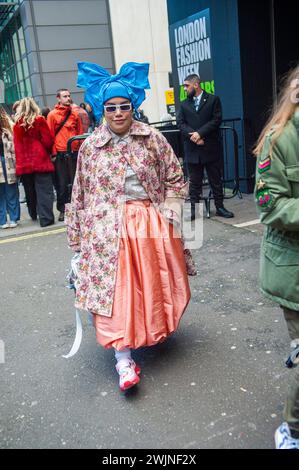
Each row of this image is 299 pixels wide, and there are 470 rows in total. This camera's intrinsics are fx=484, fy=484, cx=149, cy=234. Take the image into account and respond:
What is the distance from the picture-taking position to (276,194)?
2035 millimetres

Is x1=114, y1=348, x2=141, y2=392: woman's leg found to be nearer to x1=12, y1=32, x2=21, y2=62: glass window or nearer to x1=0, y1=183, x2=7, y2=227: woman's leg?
x1=0, y1=183, x2=7, y2=227: woman's leg

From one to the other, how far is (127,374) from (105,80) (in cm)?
190

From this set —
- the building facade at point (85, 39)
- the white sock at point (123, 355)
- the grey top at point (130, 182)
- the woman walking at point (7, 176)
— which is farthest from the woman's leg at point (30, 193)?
the building facade at point (85, 39)

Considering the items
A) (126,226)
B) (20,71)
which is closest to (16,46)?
(20,71)

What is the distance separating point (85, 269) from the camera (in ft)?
10.5

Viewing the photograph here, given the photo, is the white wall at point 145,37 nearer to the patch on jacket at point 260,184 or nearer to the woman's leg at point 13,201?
the woman's leg at point 13,201

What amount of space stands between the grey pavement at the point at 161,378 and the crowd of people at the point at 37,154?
286cm

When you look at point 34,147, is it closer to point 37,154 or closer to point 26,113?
point 37,154

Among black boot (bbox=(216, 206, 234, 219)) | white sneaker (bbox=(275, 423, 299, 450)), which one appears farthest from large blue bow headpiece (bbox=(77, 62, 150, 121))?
black boot (bbox=(216, 206, 234, 219))

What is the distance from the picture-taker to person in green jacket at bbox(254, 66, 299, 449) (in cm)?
203

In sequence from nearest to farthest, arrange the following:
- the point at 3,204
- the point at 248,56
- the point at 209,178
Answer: the point at 209,178
the point at 248,56
the point at 3,204

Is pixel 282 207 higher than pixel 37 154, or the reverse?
pixel 37 154

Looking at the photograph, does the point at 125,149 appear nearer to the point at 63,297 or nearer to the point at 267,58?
the point at 63,297

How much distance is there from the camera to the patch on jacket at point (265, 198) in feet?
6.72
